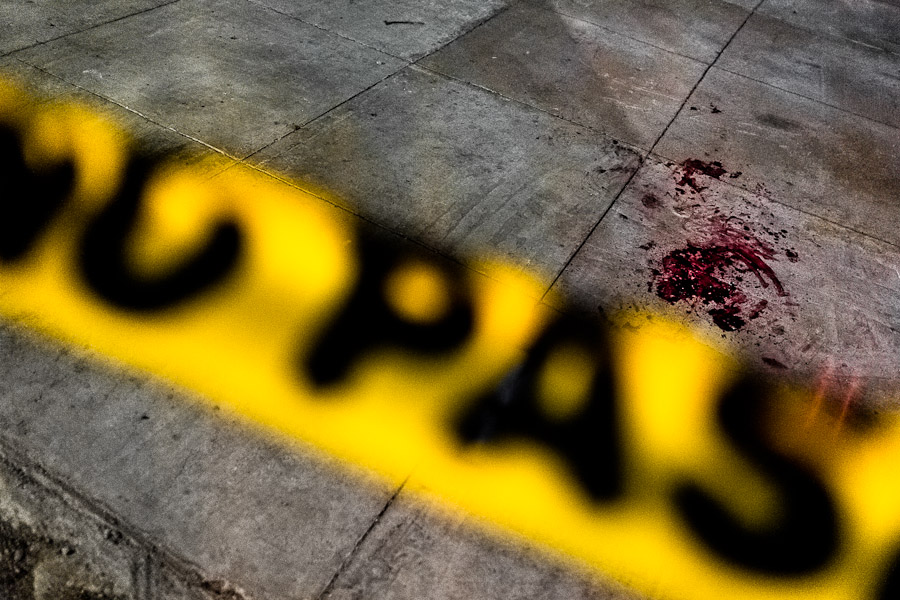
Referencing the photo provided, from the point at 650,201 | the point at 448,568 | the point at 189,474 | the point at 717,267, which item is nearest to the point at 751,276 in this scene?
the point at 717,267

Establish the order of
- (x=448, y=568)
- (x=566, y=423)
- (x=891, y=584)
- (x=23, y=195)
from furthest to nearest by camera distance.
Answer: (x=23, y=195) → (x=566, y=423) → (x=891, y=584) → (x=448, y=568)

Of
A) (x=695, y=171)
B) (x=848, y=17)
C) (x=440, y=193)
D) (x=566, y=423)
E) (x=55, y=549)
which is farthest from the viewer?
(x=848, y=17)

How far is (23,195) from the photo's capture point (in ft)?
10.2

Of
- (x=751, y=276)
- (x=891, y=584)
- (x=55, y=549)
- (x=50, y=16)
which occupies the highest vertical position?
(x=50, y=16)

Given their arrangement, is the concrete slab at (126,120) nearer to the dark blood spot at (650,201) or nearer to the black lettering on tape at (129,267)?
the black lettering on tape at (129,267)

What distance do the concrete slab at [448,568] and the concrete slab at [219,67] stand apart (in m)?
2.31

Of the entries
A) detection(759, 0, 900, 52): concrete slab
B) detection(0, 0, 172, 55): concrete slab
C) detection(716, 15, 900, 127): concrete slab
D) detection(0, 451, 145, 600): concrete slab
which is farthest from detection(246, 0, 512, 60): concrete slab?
detection(0, 451, 145, 600): concrete slab

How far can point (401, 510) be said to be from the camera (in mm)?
2221

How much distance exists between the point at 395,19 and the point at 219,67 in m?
1.59

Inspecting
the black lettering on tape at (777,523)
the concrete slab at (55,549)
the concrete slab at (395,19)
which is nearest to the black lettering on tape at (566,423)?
the black lettering on tape at (777,523)

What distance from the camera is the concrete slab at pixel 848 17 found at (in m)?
6.22

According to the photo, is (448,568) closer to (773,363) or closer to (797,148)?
(773,363)

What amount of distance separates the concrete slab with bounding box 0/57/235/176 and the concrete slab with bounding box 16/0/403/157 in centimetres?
6

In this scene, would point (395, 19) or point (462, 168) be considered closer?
point (462, 168)
